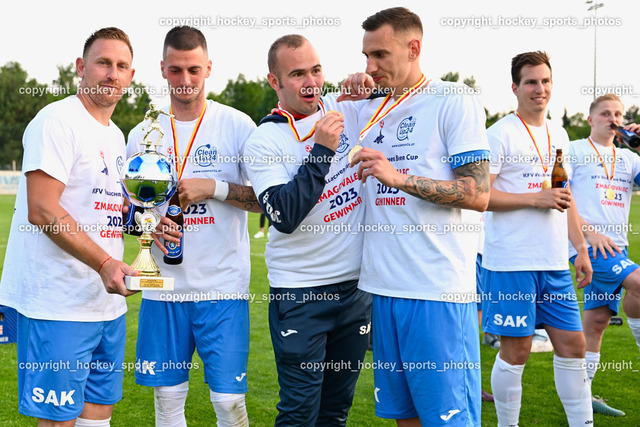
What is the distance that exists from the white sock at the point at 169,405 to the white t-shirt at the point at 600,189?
390cm

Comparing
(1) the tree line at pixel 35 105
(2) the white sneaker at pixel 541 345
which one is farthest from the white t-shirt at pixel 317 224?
(1) the tree line at pixel 35 105

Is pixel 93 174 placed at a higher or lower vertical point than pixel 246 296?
higher

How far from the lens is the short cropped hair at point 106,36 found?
3.50 m

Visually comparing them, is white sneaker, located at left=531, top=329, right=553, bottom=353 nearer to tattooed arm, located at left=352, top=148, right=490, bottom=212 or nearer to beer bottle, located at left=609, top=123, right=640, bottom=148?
beer bottle, located at left=609, top=123, right=640, bottom=148

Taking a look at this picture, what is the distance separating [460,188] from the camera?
9.43 feet

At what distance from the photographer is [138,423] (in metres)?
5.11

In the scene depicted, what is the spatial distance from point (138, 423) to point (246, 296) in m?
2.08

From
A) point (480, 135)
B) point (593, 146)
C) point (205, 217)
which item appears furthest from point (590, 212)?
point (205, 217)

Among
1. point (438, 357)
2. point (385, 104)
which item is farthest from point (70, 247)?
point (438, 357)

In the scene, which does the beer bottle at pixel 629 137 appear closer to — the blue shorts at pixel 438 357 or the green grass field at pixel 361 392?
the green grass field at pixel 361 392

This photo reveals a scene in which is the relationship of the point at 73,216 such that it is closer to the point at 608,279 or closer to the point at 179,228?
the point at 179,228

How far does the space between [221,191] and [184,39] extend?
959 mm

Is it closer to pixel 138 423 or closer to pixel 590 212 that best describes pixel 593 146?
pixel 590 212

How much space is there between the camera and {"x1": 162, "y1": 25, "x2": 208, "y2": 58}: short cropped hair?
3.66m
